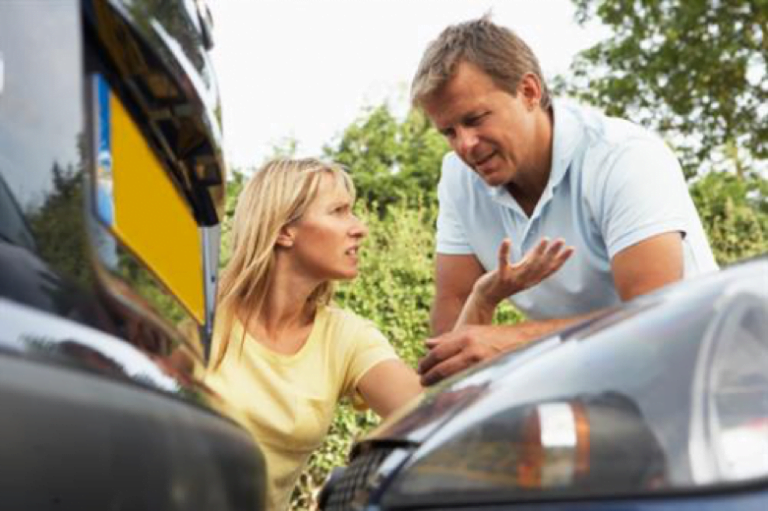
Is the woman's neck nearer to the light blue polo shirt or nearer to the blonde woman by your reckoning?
the blonde woman

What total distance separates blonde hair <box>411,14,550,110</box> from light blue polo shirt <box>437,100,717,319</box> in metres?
0.14

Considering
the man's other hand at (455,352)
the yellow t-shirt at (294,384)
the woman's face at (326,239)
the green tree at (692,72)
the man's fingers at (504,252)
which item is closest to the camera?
the man's other hand at (455,352)

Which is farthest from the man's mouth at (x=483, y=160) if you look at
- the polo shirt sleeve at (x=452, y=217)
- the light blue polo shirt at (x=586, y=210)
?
the polo shirt sleeve at (x=452, y=217)

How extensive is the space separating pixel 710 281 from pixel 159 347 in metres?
0.66

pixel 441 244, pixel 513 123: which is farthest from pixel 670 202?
pixel 441 244

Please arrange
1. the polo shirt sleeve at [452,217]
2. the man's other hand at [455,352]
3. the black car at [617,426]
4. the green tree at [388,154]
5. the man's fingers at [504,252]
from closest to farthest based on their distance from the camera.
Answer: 1. the black car at [617,426]
2. the man's other hand at [455,352]
3. the man's fingers at [504,252]
4. the polo shirt sleeve at [452,217]
5. the green tree at [388,154]

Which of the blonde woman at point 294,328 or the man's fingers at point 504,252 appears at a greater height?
the man's fingers at point 504,252

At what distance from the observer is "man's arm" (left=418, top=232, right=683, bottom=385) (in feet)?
8.16

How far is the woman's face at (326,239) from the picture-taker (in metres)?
3.28

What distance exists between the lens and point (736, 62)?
593 inches

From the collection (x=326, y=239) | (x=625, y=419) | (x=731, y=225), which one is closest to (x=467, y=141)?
(x=326, y=239)

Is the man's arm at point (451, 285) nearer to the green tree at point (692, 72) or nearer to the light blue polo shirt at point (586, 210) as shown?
the light blue polo shirt at point (586, 210)

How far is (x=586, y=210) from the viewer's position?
3.06 meters

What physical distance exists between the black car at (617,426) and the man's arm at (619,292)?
3.99 feet
